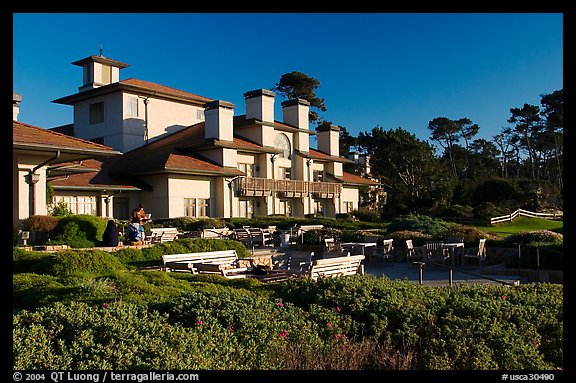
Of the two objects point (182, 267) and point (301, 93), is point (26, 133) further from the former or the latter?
point (301, 93)

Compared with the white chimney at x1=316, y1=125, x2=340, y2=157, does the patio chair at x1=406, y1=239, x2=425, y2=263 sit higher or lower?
lower

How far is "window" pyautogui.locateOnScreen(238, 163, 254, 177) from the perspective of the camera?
44750 millimetres

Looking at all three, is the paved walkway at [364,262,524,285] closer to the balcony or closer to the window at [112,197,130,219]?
the balcony

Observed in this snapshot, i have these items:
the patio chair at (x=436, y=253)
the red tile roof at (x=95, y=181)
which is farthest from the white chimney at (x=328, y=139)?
the patio chair at (x=436, y=253)

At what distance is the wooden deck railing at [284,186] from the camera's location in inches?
1679

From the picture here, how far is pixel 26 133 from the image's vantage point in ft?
61.0

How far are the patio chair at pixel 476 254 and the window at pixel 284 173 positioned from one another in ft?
95.1

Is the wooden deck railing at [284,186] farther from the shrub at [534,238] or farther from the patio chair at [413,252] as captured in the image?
the shrub at [534,238]

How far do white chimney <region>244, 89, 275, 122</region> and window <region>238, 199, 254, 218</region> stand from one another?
7.24 m

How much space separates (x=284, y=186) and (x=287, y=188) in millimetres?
388

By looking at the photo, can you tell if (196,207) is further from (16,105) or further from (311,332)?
(311,332)

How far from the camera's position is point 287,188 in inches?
1815

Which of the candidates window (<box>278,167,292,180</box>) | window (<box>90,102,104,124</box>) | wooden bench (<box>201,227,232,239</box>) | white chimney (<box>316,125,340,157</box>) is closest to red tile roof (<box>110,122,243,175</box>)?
window (<box>90,102,104,124</box>)

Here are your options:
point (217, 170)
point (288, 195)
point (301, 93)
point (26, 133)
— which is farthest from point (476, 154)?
point (26, 133)
